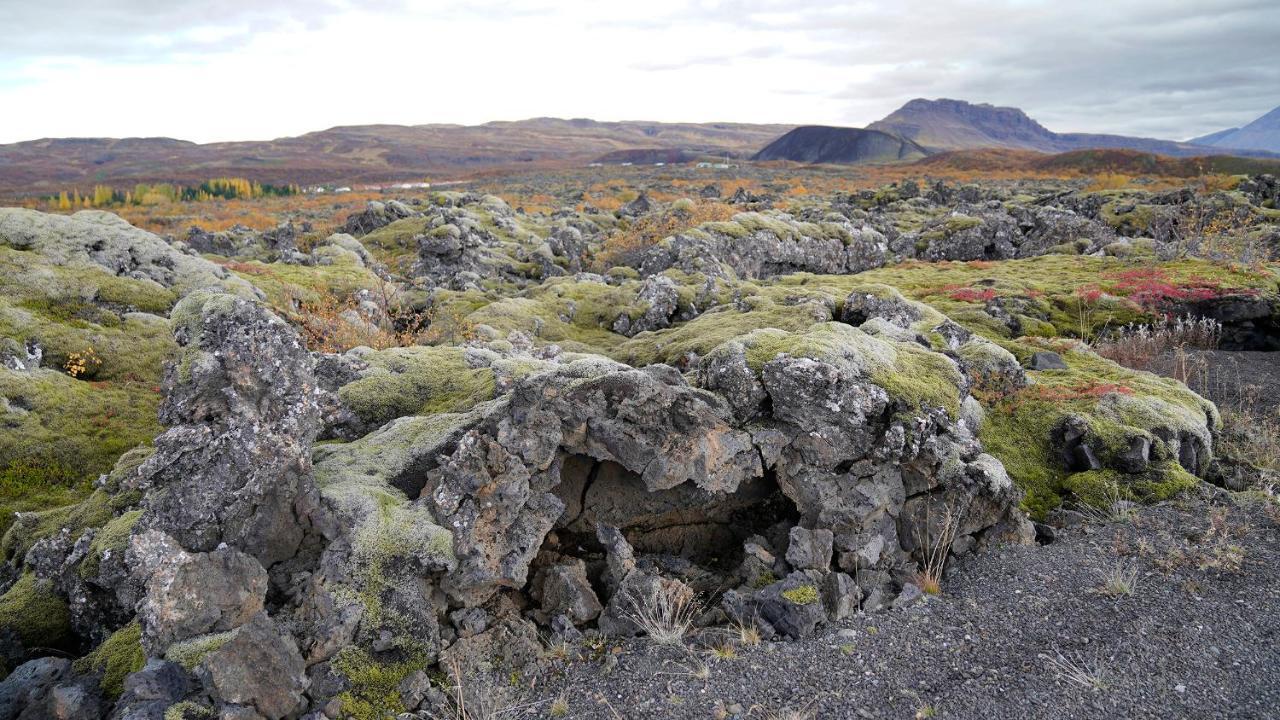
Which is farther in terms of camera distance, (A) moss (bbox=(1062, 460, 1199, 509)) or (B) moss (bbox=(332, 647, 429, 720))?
(A) moss (bbox=(1062, 460, 1199, 509))

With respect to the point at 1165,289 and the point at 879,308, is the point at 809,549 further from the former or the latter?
the point at 1165,289

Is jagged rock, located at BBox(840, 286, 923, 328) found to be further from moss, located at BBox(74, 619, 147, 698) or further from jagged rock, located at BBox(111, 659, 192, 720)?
moss, located at BBox(74, 619, 147, 698)

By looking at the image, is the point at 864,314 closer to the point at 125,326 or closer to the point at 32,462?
the point at 32,462

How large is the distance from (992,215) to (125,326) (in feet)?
138

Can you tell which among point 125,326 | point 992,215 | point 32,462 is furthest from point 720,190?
point 32,462

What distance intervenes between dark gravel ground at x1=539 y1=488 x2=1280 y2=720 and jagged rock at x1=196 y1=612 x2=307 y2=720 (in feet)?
8.80

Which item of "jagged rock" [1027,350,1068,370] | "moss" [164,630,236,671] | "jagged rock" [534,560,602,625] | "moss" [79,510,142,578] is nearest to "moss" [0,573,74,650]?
"moss" [79,510,142,578]

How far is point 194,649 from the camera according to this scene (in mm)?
7148

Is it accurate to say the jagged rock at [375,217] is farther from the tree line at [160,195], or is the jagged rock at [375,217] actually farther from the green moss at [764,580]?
the tree line at [160,195]

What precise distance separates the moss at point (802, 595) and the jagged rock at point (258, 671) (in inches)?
228

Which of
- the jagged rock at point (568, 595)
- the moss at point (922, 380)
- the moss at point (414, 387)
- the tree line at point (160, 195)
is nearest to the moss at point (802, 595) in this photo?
the jagged rock at point (568, 595)

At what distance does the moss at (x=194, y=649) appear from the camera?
23.2 feet

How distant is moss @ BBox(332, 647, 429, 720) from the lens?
7.35m

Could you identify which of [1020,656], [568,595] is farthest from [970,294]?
[568,595]
